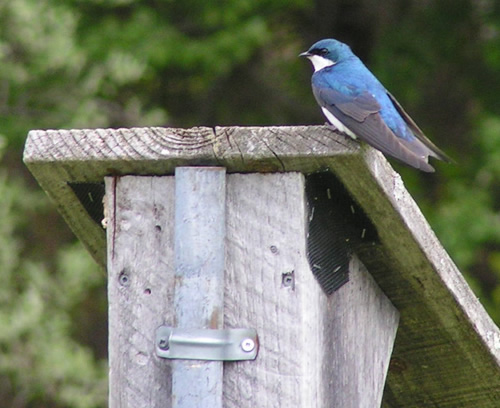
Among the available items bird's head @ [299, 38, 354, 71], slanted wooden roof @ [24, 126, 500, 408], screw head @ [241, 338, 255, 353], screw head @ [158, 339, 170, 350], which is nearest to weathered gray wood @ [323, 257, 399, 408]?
slanted wooden roof @ [24, 126, 500, 408]

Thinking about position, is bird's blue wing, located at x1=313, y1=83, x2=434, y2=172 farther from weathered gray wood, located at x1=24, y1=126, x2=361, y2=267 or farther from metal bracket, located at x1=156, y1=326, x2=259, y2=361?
metal bracket, located at x1=156, y1=326, x2=259, y2=361

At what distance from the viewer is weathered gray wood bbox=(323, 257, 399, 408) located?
172 centimetres

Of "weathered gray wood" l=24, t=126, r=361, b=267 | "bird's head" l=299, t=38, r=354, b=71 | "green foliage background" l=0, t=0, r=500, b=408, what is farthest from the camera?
"green foliage background" l=0, t=0, r=500, b=408

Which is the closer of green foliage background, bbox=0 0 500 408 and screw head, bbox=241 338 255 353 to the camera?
screw head, bbox=241 338 255 353

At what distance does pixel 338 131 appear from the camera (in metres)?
1.55

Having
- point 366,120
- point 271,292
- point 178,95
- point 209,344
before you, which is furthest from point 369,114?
point 178,95

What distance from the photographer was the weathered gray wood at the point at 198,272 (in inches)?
60.3

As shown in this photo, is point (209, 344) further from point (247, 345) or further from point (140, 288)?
point (140, 288)

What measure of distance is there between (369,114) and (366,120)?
8 centimetres

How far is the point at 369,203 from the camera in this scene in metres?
1.64

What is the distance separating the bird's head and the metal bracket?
5.30 feet

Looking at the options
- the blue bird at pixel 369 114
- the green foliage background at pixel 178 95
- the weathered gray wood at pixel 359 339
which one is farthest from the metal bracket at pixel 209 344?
the green foliage background at pixel 178 95

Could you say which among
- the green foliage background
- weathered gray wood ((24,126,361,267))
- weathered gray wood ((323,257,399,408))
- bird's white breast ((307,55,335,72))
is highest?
the green foliage background

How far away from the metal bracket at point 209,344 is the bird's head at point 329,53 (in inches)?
63.6
